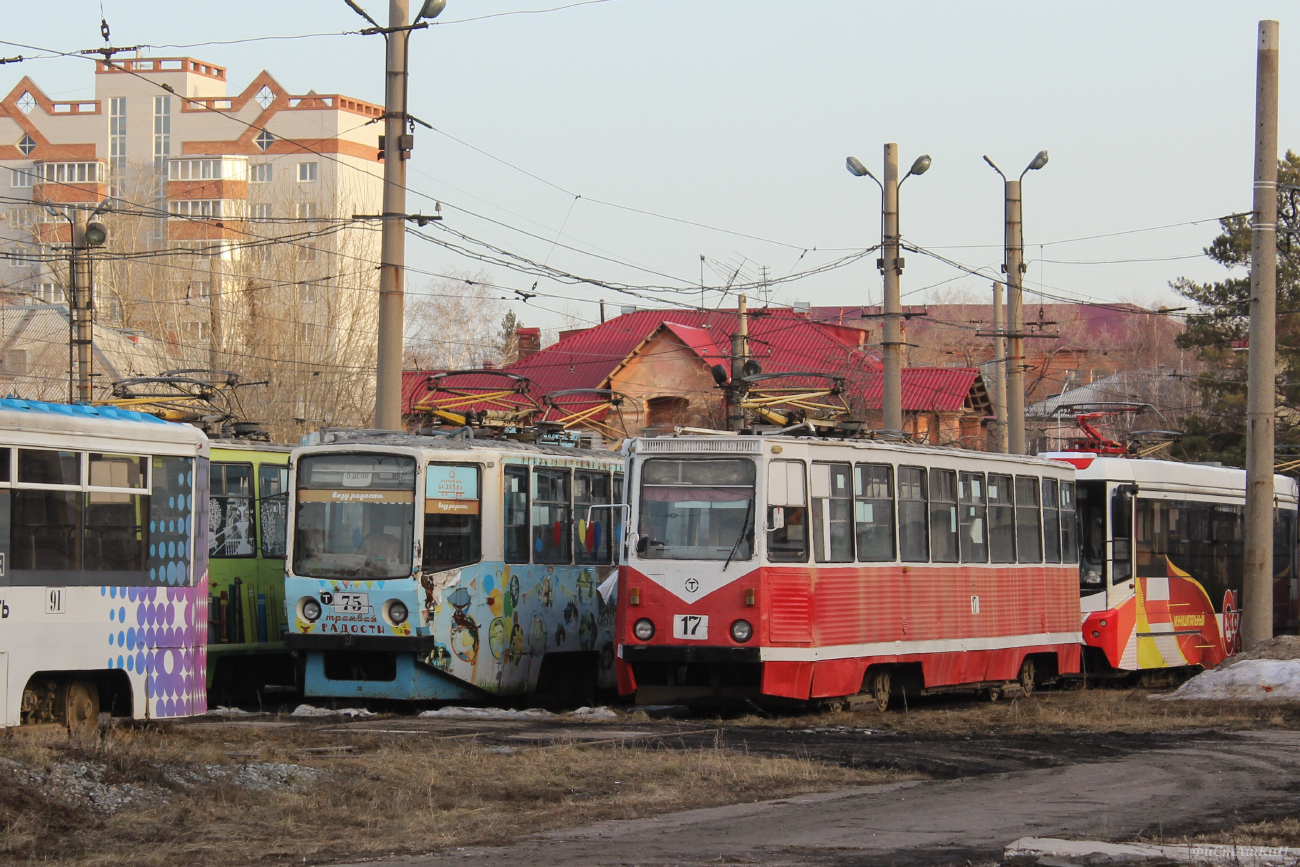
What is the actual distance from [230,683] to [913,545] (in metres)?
7.41

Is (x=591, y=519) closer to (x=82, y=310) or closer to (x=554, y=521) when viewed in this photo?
(x=554, y=521)

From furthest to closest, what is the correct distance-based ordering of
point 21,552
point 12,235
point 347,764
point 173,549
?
point 12,235 < point 173,549 < point 21,552 < point 347,764

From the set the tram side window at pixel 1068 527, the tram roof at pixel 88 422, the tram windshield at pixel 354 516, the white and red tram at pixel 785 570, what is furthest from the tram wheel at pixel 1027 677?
the tram roof at pixel 88 422

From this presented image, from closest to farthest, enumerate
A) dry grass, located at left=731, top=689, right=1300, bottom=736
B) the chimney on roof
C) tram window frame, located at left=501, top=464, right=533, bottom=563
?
dry grass, located at left=731, top=689, right=1300, bottom=736, tram window frame, located at left=501, top=464, right=533, bottom=563, the chimney on roof

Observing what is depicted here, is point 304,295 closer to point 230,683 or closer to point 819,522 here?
point 230,683

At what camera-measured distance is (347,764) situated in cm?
1120

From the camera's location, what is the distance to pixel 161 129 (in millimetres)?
95812

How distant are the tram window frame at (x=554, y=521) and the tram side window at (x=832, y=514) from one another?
3.45 m

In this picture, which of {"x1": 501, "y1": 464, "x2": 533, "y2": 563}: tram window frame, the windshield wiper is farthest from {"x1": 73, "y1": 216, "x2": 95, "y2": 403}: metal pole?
the windshield wiper

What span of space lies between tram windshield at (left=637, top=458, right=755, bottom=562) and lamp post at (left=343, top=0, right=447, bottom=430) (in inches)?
163

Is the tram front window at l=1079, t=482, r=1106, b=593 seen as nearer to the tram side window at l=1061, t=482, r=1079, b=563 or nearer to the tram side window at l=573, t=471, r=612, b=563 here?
the tram side window at l=1061, t=482, r=1079, b=563

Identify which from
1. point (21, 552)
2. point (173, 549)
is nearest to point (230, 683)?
point (173, 549)

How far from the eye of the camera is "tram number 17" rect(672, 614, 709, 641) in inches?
621

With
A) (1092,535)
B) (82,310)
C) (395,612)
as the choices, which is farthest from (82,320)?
(1092,535)
